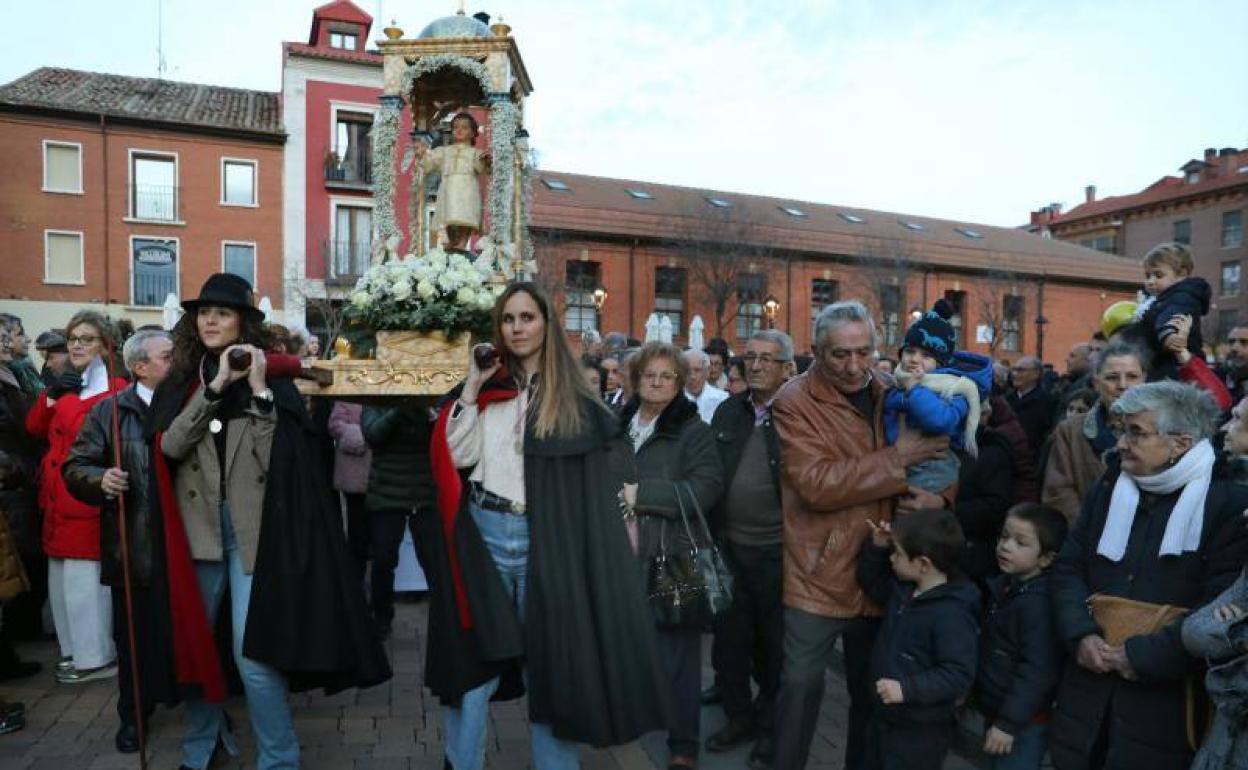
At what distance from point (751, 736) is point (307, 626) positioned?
2.32 m

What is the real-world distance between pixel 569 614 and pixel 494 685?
21.0 inches

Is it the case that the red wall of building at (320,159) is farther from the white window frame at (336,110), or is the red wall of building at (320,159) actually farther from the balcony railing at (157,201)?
the balcony railing at (157,201)

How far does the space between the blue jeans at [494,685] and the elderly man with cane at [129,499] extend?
145cm

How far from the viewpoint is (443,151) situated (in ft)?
24.7

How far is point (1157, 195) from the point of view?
50.9 meters

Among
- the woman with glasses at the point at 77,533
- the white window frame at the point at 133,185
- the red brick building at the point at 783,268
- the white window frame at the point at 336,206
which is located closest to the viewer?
the woman with glasses at the point at 77,533

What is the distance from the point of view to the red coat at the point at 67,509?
4.99 metres

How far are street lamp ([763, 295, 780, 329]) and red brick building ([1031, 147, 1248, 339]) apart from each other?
2175cm

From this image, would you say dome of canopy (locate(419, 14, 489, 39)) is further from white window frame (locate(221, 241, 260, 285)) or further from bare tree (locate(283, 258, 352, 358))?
white window frame (locate(221, 241, 260, 285))

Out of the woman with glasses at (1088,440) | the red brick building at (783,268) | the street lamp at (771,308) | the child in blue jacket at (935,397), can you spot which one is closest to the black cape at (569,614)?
the child in blue jacket at (935,397)

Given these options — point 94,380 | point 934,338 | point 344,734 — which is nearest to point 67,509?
point 94,380

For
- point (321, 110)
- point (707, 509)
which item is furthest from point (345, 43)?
point (707, 509)

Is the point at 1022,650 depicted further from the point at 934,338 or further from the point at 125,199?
the point at 125,199

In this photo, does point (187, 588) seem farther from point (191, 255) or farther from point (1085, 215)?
point (1085, 215)
